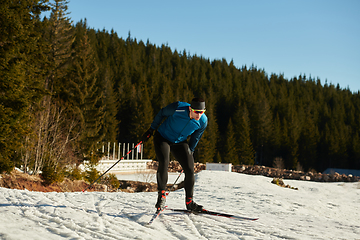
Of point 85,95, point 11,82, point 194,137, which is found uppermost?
point 85,95

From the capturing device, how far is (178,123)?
4027 mm

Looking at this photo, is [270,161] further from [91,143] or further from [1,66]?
[1,66]

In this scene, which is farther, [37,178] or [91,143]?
[91,143]

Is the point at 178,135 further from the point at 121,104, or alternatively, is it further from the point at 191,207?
the point at 121,104

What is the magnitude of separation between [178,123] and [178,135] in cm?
21

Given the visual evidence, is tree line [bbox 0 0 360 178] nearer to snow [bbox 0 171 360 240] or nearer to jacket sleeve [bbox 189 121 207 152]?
snow [bbox 0 171 360 240]

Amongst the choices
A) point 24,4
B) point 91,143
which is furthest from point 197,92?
point 24,4

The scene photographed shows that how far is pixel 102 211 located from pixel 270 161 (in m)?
64.2

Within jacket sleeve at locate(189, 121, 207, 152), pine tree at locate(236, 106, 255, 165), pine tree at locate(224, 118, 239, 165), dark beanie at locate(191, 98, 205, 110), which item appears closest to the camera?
dark beanie at locate(191, 98, 205, 110)

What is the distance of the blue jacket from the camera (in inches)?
→ 156

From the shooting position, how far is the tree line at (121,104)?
34.7ft

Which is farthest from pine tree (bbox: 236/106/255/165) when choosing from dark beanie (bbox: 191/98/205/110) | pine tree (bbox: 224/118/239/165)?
dark beanie (bbox: 191/98/205/110)

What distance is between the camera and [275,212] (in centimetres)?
542

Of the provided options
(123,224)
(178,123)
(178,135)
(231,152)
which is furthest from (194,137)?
(231,152)
